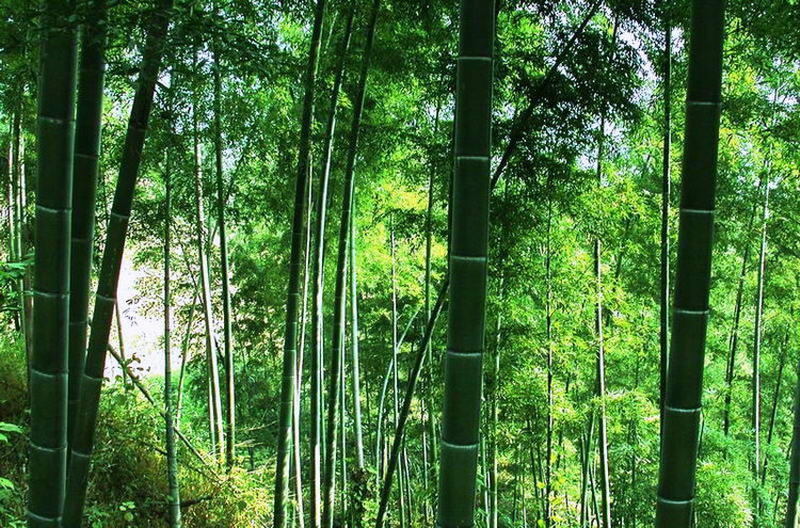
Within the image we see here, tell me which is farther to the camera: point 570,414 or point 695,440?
point 570,414

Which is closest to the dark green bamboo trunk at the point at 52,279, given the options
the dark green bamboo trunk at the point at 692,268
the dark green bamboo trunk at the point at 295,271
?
the dark green bamboo trunk at the point at 692,268

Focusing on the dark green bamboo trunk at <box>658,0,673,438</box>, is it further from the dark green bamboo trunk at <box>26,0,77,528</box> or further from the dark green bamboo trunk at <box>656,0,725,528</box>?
the dark green bamboo trunk at <box>26,0,77,528</box>

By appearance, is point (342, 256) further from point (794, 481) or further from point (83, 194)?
point (794, 481)

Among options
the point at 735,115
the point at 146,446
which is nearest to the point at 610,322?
the point at 735,115

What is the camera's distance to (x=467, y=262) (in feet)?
5.58

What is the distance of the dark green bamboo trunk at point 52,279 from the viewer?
1672 mm

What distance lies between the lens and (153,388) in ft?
21.2

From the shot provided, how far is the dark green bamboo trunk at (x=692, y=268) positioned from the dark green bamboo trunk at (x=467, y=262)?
1.72ft

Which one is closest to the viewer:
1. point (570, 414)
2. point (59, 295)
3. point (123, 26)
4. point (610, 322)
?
point (123, 26)

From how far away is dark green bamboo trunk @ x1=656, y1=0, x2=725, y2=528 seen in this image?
5.19 ft

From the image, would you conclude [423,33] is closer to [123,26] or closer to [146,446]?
[123,26]

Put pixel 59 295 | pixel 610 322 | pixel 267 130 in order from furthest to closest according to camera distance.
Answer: pixel 610 322
pixel 267 130
pixel 59 295

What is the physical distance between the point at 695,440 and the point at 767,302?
9195 mm

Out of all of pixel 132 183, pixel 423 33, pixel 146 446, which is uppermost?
pixel 423 33
